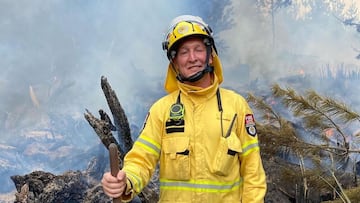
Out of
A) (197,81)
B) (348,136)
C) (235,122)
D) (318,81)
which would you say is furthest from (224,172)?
(318,81)

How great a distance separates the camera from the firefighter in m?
1.78

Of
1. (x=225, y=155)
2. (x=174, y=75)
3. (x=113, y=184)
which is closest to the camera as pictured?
(x=113, y=184)

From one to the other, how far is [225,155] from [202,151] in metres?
0.09

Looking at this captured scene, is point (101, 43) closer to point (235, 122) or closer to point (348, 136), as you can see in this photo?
A: point (348, 136)

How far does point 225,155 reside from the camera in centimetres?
177

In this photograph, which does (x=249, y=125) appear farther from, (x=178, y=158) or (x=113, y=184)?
(x=113, y=184)

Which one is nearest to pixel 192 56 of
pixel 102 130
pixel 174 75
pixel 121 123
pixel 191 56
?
pixel 191 56

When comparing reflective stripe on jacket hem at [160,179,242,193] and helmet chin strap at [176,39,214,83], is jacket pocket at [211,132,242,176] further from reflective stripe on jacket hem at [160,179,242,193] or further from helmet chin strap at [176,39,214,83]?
helmet chin strap at [176,39,214,83]

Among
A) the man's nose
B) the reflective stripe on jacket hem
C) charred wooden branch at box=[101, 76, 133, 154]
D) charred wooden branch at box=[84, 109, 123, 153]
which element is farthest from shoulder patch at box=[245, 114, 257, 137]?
charred wooden branch at box=[101, 76, 133, 154]

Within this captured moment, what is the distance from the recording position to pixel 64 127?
166 inches

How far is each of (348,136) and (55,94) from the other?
101 inches

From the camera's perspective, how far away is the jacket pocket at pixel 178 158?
178 centimetres

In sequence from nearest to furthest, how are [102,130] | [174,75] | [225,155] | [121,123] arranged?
[225,155] → [174,75] → [102,130] → [121,123]

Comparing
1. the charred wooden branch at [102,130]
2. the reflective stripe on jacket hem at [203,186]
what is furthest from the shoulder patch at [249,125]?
the charred wooden branch at [102,130]
